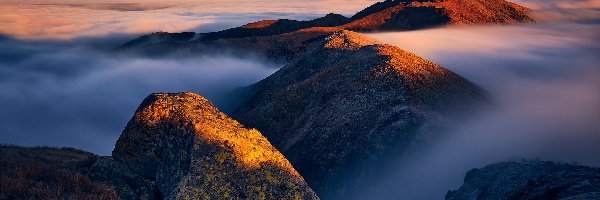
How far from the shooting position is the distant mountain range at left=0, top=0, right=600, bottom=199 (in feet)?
66.9

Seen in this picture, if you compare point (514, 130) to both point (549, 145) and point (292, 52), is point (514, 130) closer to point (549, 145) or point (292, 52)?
point (549, 145)

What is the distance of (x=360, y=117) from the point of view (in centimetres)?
4444

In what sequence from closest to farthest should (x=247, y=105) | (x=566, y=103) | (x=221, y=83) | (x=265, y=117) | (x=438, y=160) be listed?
(x=438, y=160)
(x=265, y=117)
(x=566, y=103)
(x=247, y=105)
(x=221, y=83)

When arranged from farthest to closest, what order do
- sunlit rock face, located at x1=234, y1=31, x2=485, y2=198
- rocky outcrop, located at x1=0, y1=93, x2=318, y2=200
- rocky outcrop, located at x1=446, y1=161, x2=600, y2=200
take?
sunlit rock face, located at x1=234, y1=31, x2=485, y2=198, rocky outcrop, located at x1=0, y1=93, x2=318, y2=200, rocky outcrop, located at x1=446, y1=161, x2=600, y2=200

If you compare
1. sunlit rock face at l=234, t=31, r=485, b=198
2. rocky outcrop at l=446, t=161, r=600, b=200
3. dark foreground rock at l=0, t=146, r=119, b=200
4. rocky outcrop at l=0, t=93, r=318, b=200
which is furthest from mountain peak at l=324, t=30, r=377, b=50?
dark foreground rock at l=0, t=146, r=119, b=200

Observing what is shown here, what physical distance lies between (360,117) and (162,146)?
23758 mm

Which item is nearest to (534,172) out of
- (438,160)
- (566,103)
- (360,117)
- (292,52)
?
(438,160)

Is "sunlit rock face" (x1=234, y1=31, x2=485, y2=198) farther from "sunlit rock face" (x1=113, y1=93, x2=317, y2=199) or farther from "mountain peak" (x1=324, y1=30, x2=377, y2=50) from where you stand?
"sunlit rock face" (x1=113, y1=93, x2=317, y2=199)

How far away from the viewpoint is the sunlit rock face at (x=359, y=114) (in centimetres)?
4034

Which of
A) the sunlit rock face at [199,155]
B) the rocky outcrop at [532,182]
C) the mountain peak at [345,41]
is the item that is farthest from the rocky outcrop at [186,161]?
the mountain peak at [345,41]

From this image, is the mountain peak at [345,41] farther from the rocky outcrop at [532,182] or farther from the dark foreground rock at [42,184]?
the dark foreground rock at [42,184]

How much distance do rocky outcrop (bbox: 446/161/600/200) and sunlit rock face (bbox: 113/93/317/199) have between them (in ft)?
30.2

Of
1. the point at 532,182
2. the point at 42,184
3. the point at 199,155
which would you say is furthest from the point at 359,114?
the point at 42,184

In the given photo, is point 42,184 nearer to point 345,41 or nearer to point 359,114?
point 359,114
